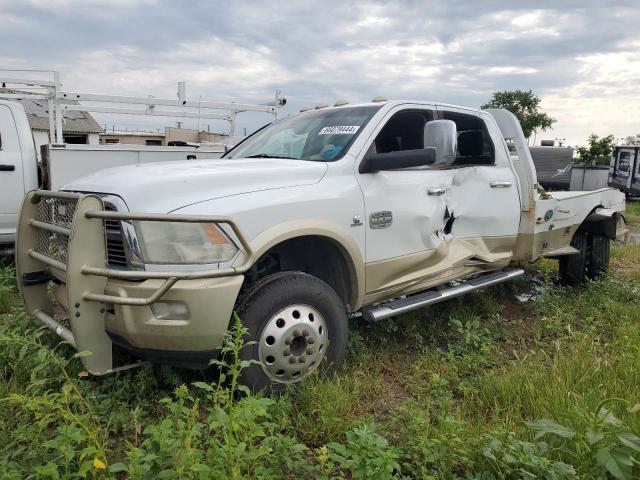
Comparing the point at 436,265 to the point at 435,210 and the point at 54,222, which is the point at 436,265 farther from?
the point at 54,222

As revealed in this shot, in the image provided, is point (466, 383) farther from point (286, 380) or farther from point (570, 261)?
point (570, 261)

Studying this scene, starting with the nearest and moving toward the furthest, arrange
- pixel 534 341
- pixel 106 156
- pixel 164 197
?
pixel 164 197 < pixel 534 341 < pixel 106 156

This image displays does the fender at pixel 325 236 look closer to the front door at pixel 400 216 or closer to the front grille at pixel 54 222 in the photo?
the front door at pixel 400 216

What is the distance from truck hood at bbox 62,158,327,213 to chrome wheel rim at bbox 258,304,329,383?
2.47ft

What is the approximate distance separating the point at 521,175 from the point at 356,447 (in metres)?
3.61

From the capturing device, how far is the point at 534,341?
423 centimetres

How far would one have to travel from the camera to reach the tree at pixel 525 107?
121 ft

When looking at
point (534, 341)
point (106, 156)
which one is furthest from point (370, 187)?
point (106, 156)

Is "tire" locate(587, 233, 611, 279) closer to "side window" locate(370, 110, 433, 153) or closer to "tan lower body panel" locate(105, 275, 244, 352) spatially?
"side window" locate(370, 110, 433, 153)

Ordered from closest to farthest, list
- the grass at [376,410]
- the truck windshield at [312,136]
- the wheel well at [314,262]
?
the grass at [376,410] → the wheel well at [314,262] → the truck windshield at [312,136]

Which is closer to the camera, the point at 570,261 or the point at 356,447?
the point at 356,447

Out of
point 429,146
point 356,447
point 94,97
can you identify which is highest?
point 94,97

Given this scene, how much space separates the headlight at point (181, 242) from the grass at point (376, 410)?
Answer: 459mm

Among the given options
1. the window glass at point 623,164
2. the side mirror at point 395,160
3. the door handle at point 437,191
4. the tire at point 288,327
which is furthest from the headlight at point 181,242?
the window glass at point 623,164
